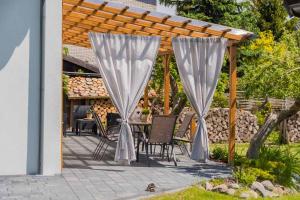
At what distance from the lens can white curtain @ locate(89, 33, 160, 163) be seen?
8.97m

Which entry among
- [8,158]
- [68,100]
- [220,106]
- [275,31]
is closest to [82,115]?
[68,100]

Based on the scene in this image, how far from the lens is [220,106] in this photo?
18672 millimetres

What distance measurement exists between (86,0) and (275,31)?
Answer: 22879 mm

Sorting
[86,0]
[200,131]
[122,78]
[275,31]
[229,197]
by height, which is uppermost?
[275,31]

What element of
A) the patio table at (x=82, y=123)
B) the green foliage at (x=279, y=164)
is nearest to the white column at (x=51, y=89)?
the green foliage at (x=279, y=164)

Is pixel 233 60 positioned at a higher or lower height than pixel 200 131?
higher

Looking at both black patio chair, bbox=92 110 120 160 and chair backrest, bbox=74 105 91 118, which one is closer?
black patio chair, bbox=92 110 120 160

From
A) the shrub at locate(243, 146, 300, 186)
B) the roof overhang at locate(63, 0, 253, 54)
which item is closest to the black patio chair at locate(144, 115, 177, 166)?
the shrub at locate(243, 146, 300, 186)

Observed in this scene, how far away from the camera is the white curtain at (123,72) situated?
8.97 m

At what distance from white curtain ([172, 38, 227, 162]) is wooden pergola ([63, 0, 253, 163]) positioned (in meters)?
0.27

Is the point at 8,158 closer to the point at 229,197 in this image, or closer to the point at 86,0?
the point at 86,0

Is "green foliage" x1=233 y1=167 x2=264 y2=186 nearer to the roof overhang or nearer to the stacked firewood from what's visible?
the roof overhang

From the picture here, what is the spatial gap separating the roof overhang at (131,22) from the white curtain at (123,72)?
1.44 ft

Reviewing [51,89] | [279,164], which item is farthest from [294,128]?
[51,89]
